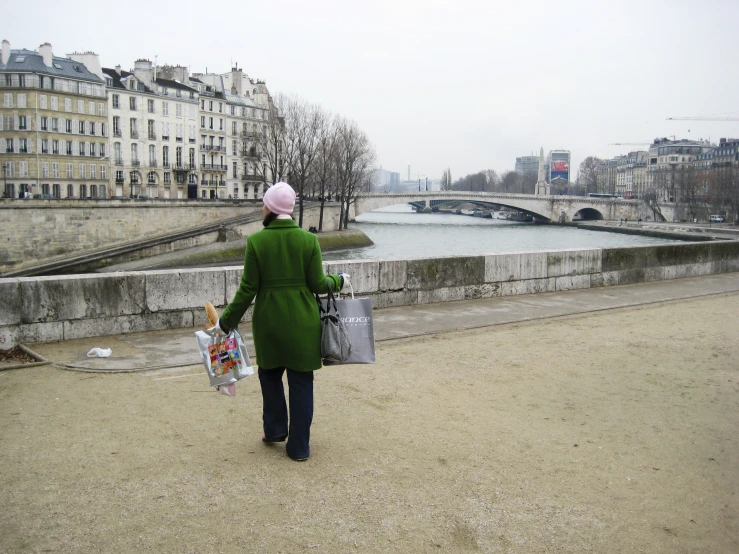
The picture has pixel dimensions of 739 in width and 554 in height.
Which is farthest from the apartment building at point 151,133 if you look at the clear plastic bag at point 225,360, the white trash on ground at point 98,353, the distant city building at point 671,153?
the distant city building at point 671,153

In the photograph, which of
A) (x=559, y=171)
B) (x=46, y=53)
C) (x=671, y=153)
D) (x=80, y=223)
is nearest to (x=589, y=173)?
(x=559, y=171)

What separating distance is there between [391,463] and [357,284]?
4.67 metres

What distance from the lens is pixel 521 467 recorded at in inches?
155

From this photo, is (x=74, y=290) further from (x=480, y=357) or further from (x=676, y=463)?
(x=676, y=463)

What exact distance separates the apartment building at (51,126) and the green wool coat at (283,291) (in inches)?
2173

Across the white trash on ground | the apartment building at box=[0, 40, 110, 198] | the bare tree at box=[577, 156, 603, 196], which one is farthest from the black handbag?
the bare tree at box=[577, 156, 603, 196]

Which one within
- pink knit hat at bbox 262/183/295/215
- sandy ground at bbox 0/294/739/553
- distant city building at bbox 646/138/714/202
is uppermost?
distant city building at bbox 646/138/714/202

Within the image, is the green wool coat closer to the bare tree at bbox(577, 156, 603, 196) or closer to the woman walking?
the woman walking

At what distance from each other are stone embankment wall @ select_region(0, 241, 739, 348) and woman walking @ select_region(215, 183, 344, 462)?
3.18 metres

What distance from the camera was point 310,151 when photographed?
5200 centimetres

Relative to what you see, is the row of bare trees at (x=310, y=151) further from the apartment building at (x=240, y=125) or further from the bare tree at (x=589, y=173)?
the bare tree at (x=589, y=173)

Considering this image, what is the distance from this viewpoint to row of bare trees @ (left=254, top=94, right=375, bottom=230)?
51.5m

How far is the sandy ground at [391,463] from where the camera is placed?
3.17 m

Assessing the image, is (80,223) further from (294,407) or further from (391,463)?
(391,463)
